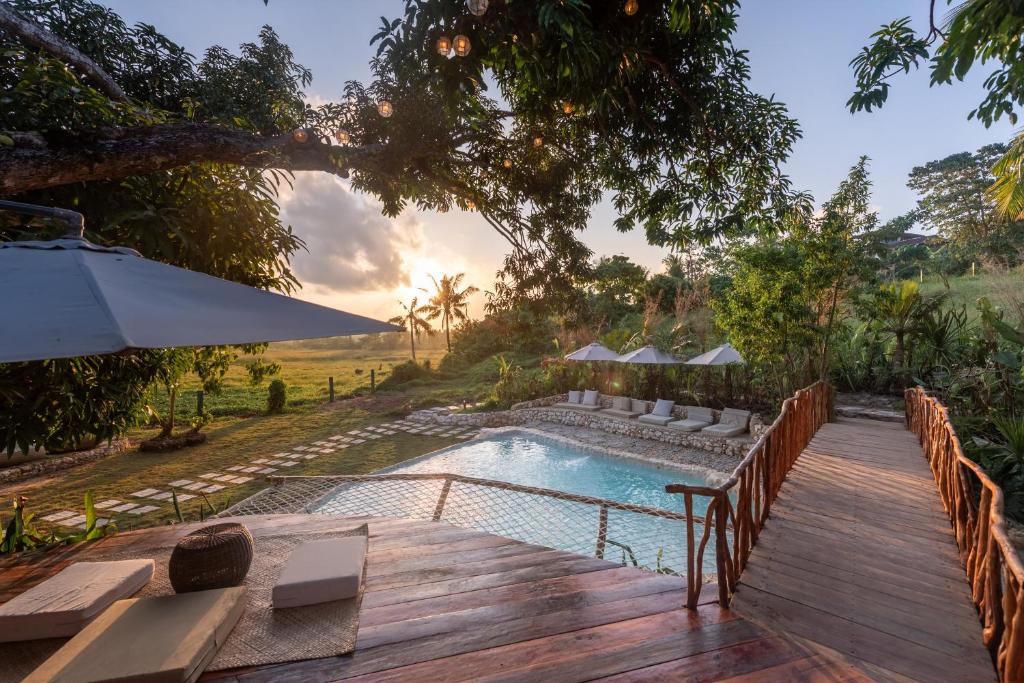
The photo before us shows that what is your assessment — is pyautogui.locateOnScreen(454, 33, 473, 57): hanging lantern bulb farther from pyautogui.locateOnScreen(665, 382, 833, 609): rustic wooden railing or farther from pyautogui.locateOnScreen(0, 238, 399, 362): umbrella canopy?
pyautogui.locateOnScreen(665, 382, 833, 609): rustic wooden railing

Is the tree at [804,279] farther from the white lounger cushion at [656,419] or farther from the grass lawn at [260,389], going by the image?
the grass lawn at [260,389]

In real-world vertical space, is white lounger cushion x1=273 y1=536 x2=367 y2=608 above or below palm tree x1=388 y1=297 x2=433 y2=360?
below

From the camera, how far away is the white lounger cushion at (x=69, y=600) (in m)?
2.06

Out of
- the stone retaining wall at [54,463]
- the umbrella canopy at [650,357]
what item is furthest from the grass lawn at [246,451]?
the umbrella canopy at [650,357]

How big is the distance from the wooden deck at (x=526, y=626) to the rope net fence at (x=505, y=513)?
2.81m

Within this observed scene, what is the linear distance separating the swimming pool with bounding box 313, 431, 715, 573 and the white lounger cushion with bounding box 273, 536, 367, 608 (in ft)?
9.00

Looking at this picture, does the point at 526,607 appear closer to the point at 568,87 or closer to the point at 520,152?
the point at 568,87

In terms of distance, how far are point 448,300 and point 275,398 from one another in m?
16.4

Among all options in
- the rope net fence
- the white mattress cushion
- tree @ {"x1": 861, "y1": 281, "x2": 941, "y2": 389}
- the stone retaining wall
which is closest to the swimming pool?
the rope net fence

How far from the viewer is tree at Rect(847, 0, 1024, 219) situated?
3.62m

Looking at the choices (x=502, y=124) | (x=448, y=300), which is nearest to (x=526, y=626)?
(x=502, y=124)

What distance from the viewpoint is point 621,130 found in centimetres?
529

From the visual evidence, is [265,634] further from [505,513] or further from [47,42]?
[47,42]

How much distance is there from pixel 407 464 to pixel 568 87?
27.7 ft
